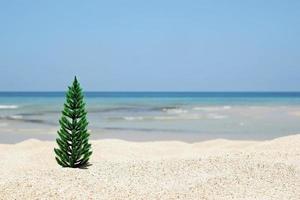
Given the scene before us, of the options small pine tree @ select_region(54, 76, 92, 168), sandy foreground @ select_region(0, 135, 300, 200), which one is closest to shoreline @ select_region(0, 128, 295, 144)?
sandy foreground @ select_region(0, 135, 300, 200)

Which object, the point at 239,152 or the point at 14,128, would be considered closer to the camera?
the point at 239,152

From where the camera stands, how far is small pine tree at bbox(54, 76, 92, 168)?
16281mm

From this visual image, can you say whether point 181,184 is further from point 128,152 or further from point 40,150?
point 40,150

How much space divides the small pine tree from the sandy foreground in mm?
581

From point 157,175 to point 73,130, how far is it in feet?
10.2

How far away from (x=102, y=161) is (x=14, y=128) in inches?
749

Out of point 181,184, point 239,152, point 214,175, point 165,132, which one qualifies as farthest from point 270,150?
point 165,132

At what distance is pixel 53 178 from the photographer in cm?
1421

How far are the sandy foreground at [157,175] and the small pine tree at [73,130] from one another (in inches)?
22.9

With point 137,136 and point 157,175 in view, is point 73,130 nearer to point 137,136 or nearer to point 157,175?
point 157,175

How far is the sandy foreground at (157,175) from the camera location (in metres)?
13.0

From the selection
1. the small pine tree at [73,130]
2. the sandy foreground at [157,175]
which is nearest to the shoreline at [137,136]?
the sandy foreground at [157,175]

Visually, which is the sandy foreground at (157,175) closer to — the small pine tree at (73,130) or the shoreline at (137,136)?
the small pine tree at (73,130)

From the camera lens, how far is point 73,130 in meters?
16.4
